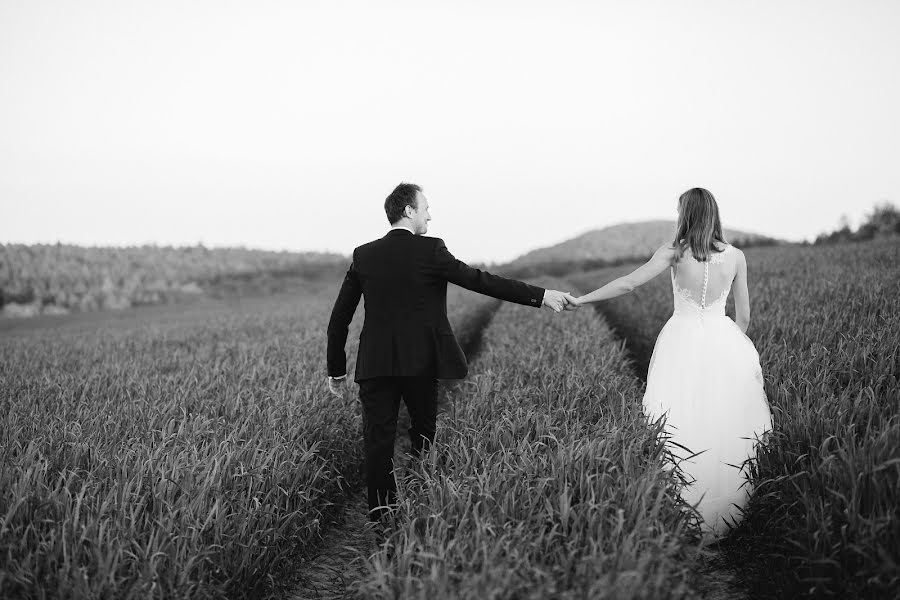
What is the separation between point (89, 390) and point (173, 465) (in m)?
3.31

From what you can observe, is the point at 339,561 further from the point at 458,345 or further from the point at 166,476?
the point at 458,345

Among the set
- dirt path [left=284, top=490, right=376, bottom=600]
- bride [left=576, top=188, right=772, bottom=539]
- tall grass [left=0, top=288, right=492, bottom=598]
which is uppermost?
bride [left=576, top=188, right=772, bottom=539]

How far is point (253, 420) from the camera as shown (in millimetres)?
4680

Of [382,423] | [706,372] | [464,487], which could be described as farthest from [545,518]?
[706,372]

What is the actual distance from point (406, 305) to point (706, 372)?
8.12ft

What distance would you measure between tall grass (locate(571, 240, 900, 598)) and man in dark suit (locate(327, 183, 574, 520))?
7.23ft

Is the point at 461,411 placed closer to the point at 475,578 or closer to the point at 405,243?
the point at 405,243

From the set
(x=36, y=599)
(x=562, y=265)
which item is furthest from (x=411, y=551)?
(x=562, y=265)

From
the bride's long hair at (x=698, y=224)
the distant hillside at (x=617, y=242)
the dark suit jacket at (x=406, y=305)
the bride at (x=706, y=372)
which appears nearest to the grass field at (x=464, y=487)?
the bride at (x=706, y=372)

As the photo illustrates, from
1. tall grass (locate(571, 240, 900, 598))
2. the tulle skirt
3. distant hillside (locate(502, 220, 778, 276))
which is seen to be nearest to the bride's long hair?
the tulle skirt

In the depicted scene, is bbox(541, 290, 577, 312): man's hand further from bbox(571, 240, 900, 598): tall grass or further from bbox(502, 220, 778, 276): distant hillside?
bbox(502, 220, 778, 276): distant hillside

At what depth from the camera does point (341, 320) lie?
4023mm

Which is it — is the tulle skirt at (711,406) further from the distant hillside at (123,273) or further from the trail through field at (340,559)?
the distant hillside at (123,273)

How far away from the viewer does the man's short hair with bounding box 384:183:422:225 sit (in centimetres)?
376
